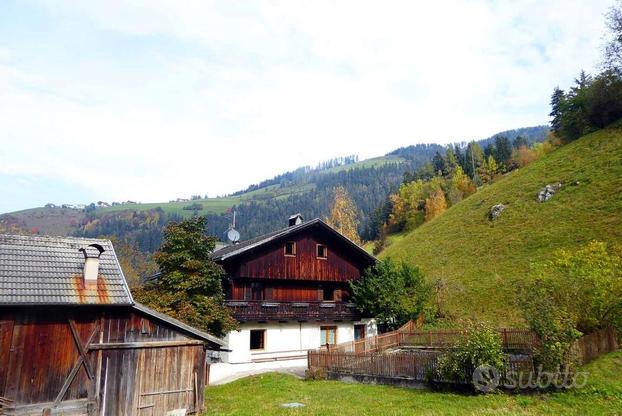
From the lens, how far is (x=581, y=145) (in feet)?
191

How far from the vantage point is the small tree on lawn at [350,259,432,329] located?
3381cm

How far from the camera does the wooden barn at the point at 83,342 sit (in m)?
14.4

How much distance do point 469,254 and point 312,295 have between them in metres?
20.7

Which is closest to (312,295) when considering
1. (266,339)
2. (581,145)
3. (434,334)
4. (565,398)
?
(266,339)

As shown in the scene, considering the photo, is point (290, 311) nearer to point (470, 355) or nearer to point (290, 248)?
point (290, 248)

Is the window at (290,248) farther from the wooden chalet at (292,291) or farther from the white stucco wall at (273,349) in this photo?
the white stucco wall at (273,349)

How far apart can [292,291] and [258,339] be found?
459cm

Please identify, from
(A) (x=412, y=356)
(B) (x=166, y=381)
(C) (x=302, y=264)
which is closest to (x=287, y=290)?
(C) (x=302, y=264)

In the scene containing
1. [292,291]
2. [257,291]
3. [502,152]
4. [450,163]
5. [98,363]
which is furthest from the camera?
[450,163]

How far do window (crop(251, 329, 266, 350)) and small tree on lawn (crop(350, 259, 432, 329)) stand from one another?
27.1 feet

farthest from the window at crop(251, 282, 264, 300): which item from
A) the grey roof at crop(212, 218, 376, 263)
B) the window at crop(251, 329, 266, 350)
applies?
the grey roof at crop(212, 218, 376, 263)

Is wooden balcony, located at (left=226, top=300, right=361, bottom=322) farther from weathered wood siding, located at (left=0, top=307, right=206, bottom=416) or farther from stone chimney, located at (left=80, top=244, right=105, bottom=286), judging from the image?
stone chimney, located at (left=80, top=244, right=105, bottom=286)

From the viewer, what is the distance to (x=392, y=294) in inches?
1348

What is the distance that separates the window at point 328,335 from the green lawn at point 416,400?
13.0m
